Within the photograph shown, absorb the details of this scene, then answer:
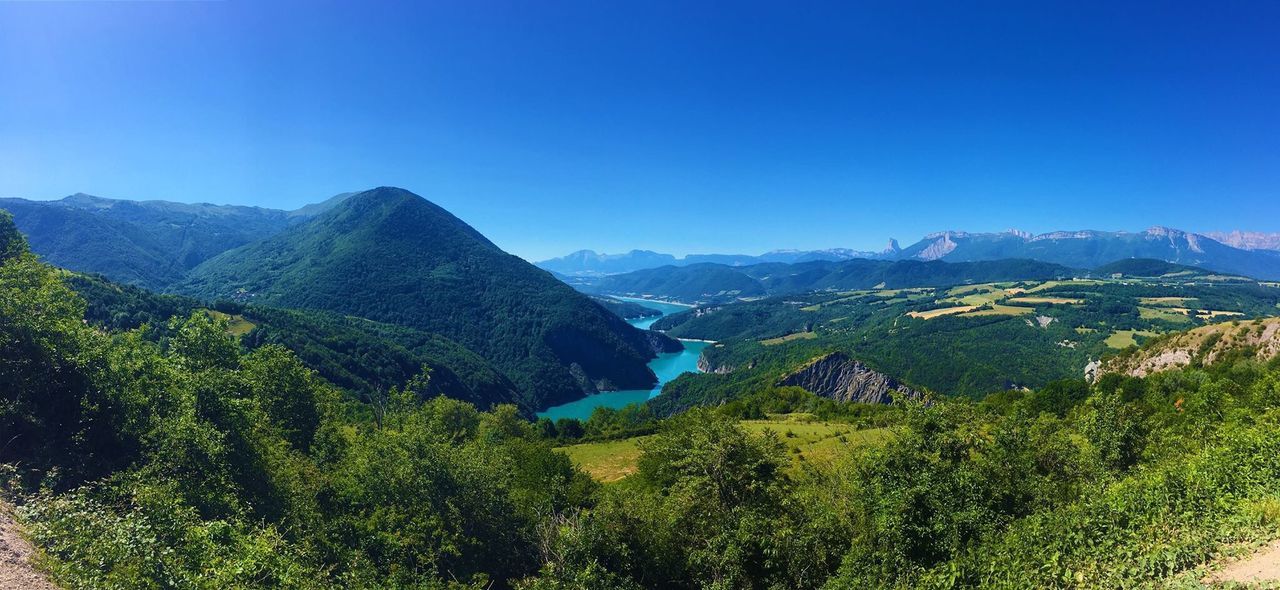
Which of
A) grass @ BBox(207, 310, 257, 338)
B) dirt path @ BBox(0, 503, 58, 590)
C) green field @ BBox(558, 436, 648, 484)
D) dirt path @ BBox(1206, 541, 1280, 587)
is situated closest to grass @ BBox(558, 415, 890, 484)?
green field @ BBox(558, 436, 648, 484)

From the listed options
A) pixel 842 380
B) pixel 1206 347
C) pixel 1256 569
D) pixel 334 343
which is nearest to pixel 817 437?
pixel 1256 569

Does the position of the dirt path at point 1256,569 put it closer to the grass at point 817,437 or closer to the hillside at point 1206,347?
the grass at point 817,437

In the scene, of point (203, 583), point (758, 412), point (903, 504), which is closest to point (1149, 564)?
point (903, 504)

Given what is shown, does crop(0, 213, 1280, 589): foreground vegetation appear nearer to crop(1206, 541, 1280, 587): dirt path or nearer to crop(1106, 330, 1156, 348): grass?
crop(1206, 541, 1280, 587): dirt path

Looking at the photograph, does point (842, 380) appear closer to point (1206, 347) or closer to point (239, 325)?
point (1206, 347)

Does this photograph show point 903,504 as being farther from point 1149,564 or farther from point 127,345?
point 127,345
